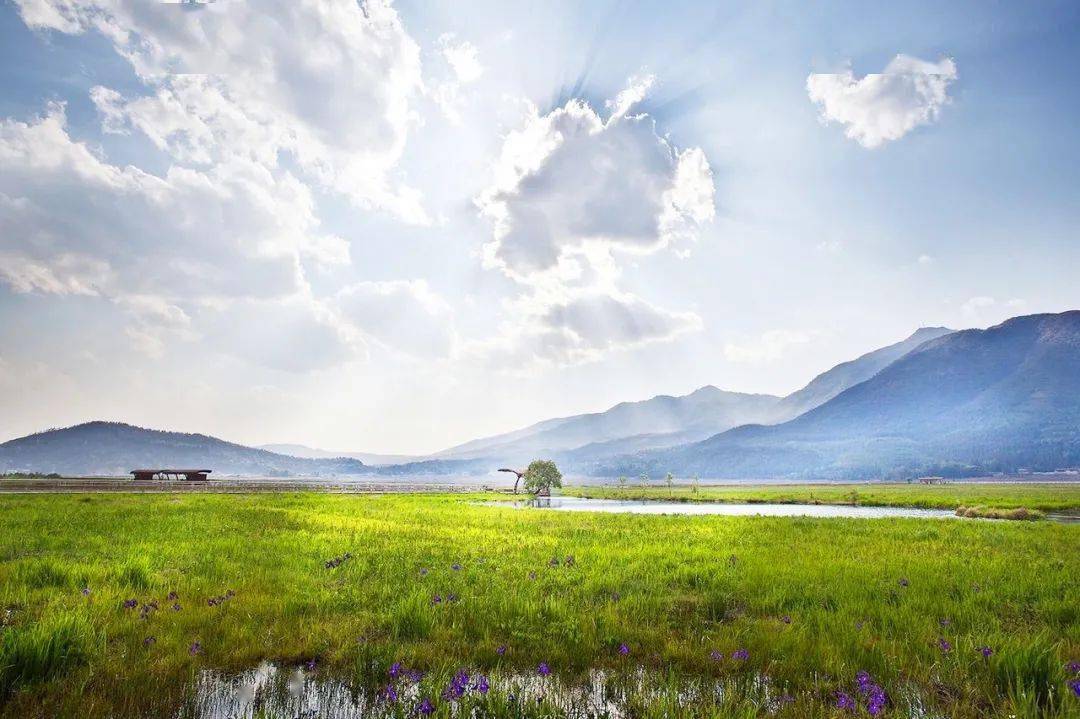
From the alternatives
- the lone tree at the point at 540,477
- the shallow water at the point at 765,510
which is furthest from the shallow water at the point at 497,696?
the lone tree at the point at 540,477

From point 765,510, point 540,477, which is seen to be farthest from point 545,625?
point 540,477

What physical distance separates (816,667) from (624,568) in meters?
7.19

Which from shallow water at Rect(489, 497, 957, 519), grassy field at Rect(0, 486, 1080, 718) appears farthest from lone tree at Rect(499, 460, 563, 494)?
grassy field at Rect(0, 486, 1080, 718)

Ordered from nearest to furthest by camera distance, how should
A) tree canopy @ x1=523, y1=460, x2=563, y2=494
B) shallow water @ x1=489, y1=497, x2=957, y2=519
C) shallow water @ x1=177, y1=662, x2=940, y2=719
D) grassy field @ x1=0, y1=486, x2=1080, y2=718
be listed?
shallow water @ x1=177, y1=662, x2=940, y2=719 → grassy field @ x1=0, y1=486, x2=1080, y2=718 → shallow water @ x1=489, y1=497, x2=957, y2=519 → tree canopy @ x1=523, y1=460, x2=563, y2=494

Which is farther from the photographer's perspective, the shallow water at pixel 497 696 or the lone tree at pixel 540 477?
the lone tree at pixel 540 477

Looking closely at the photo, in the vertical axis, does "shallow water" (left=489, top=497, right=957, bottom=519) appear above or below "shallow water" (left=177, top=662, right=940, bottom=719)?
below

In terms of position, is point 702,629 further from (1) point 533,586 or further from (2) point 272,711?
(2) point 272,711

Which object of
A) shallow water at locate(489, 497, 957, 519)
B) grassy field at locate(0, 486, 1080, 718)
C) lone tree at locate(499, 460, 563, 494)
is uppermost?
grassy field at locate(0, 486, 1080, 718)

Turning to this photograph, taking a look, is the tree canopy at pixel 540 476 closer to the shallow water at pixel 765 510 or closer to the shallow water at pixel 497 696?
the shallow water at pixel 765 510

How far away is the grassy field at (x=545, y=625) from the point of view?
→ 584 centimetres

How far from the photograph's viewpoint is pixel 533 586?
11.6m

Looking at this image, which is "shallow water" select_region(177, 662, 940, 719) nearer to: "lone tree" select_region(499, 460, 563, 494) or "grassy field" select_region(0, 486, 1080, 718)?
"grassy field" select_region(0, 486, 1080, 718)

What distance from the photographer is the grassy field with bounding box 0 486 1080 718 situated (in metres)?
5.84

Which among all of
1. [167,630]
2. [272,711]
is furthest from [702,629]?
[167,630]
